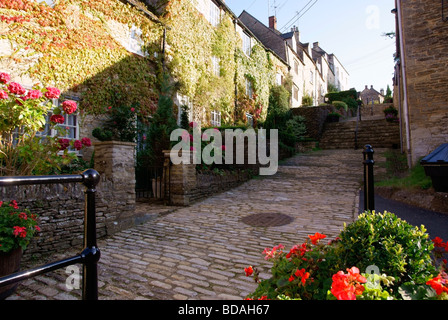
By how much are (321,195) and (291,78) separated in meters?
18.9

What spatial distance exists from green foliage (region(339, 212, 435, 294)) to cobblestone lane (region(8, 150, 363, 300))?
1.57m

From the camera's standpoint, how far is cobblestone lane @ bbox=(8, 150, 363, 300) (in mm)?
3029

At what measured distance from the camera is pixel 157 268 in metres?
3.55

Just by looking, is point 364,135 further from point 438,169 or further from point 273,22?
point 273,22

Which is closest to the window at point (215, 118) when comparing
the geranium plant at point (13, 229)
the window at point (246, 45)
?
the window at point (246, 45)

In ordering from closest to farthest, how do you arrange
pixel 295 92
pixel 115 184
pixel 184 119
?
pixel 115 184, pixel 184 119, pixel 295 92

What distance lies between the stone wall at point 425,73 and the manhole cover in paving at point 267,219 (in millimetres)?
5733

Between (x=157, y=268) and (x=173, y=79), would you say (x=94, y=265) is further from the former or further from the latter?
(x=173, y=79)

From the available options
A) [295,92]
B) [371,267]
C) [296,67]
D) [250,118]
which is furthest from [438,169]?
[296,67]

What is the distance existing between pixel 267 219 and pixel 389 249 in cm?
434

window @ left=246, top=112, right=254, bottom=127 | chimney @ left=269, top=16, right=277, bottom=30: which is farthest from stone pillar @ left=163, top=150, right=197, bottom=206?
chimney @ left=269, top=16, right=277, bottom=30

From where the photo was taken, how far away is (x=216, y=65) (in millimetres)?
15375

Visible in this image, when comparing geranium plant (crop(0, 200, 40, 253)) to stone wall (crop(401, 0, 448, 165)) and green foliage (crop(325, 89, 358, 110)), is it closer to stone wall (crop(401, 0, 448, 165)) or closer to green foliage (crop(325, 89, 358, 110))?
stone wall (crop(401, 0, 448, 165))

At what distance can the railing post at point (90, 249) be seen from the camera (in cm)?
132
